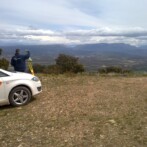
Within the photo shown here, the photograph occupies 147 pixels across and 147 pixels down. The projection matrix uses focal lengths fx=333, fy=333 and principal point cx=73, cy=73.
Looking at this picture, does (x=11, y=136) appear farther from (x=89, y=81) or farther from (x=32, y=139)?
(x=89, y=81)

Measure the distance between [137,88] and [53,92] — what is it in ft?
10.9

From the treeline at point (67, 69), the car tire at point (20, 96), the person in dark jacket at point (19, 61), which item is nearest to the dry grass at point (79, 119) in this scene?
the car tire at point (20, 96)

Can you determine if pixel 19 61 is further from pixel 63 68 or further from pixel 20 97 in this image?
pixel 63 68

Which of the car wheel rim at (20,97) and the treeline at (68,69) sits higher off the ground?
the car wheel rim at (20,97)

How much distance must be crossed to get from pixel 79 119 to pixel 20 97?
2.55m

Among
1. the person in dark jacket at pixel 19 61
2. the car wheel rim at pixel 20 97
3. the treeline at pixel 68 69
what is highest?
the person in dark jacket at pixel 19 61

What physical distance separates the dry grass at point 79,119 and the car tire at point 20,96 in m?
0.22

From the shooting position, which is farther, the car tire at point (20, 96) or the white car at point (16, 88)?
the car tire at point (20, 96)

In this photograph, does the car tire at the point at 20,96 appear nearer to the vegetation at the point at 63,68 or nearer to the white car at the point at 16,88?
the white car at the point at 16,88

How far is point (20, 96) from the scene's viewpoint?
33.2 feet

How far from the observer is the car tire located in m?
9.91

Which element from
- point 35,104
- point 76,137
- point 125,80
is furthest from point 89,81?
point 76,137

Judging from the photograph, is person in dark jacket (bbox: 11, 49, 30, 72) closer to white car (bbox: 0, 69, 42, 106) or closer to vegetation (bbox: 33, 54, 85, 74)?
white car (bbox: 0, 69, 42, 106)

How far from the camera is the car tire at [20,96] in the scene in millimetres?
9906
